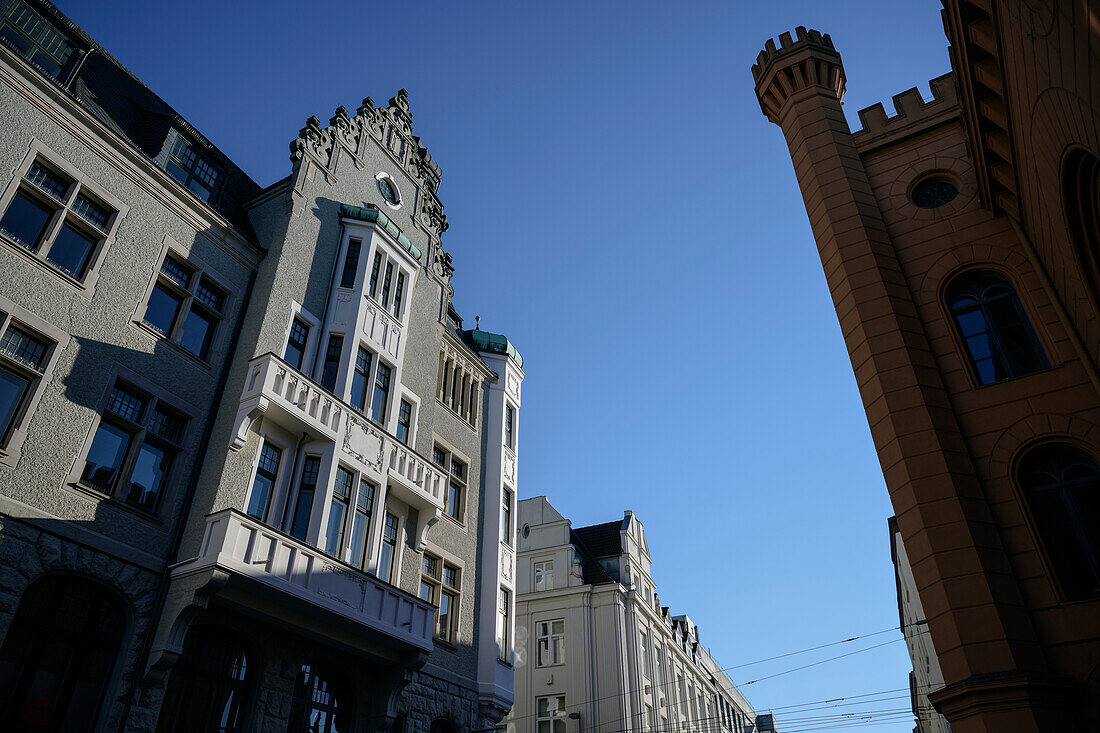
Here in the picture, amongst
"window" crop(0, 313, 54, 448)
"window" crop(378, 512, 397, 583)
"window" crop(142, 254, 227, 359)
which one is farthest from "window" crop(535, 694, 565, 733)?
"window" crop(0, 313, 54, 448)

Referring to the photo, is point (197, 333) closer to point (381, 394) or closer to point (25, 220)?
point (25, 220)

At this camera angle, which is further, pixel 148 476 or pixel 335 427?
pixel 335 427

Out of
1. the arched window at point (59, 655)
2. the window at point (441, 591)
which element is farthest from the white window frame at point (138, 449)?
the window at point (441, 591)

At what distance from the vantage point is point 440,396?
24422 millimetres

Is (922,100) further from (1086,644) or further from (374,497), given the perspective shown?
(374,497)

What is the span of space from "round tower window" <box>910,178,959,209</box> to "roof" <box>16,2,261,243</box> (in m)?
17.1

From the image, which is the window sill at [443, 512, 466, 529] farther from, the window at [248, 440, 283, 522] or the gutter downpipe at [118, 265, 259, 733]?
the gutter downpipe at [118, 265, 259, 733]

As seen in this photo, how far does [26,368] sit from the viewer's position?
43.9 ft

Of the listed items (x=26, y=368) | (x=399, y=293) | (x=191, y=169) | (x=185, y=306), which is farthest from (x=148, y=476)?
(x=399, y=293)

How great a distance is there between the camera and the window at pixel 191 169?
1827 cm

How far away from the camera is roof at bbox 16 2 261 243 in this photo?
16703 mm

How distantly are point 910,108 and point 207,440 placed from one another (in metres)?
19.8

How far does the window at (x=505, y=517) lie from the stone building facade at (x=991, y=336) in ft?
42.1

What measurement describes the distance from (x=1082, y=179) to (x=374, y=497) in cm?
1578
